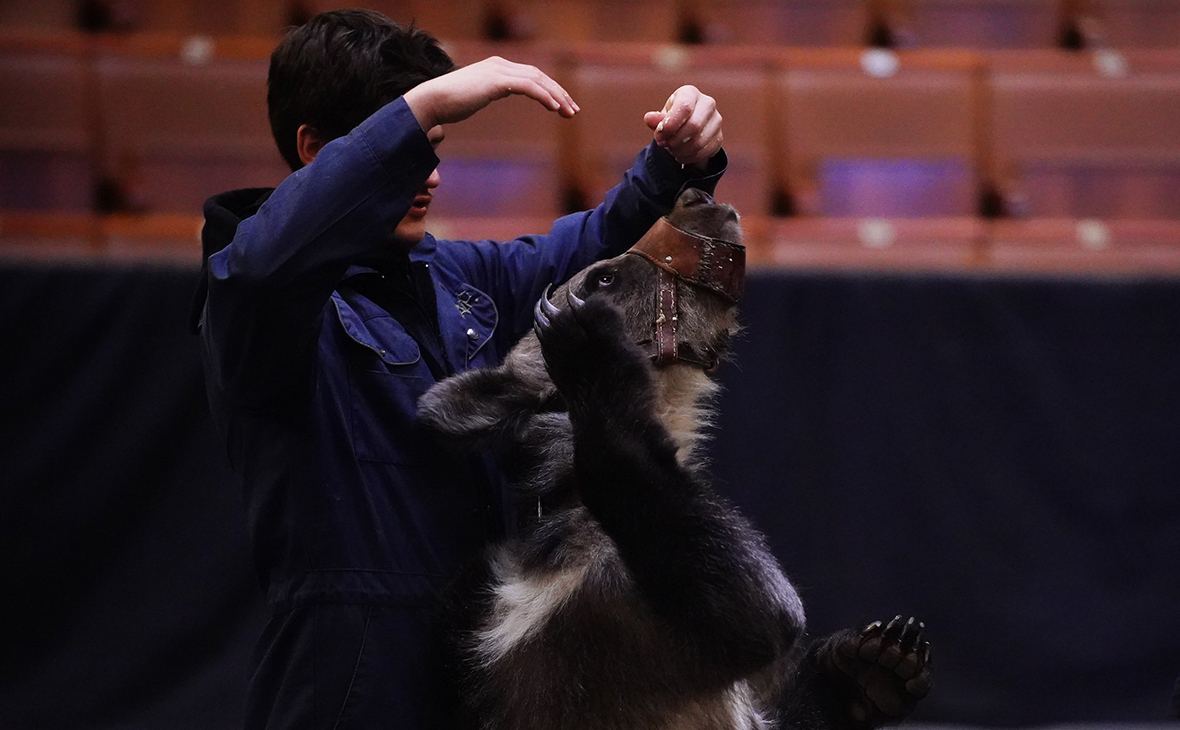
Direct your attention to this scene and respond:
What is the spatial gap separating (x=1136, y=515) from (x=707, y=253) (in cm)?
209

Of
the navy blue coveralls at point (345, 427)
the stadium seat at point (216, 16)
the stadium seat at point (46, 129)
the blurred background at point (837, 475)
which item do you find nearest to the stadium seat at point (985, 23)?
the blurred background at point (837, 475)

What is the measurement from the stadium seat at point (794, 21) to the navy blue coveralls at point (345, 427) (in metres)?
3.07

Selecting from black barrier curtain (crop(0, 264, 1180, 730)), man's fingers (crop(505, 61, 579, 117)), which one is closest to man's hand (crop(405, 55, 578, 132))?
man's fingers (crop(505, 61, 579, 117))

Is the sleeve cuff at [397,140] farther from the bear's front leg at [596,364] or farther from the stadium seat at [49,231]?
the stadium seat at [49,231]

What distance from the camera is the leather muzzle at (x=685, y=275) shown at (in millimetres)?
1517

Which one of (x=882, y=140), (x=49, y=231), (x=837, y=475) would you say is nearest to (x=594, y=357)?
(x=837, y=475)

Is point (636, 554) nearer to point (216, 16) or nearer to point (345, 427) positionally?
point (345, 427)

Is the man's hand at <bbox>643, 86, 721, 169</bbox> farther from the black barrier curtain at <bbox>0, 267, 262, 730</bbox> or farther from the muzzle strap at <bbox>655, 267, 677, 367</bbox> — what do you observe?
the black barrier curtain at <bbox>0, 267, 262, 730</bbox>

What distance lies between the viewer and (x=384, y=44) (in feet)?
5.33

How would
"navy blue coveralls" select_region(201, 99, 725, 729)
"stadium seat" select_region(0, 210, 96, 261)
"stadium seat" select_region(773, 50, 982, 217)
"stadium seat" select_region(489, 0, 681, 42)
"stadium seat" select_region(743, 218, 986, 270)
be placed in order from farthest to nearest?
1. "stadium seat" select_region(489, 0, 681, 42)
2. "stadium seat" select_region(773, 50, 982, 217)
3. "stadium seat" select_region(743, 218, 986, 270)
4. "stadium seat" select_region(0, 210, 96, 261)
5. "navy blue coveralls" select_region(201, 99, 725, 729)

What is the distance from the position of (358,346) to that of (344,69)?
0.38m

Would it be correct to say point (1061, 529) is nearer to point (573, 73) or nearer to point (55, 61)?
point (573, 73)

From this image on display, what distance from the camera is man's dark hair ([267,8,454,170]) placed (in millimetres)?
1604

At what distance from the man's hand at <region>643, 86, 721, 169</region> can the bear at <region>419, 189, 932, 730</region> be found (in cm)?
6
